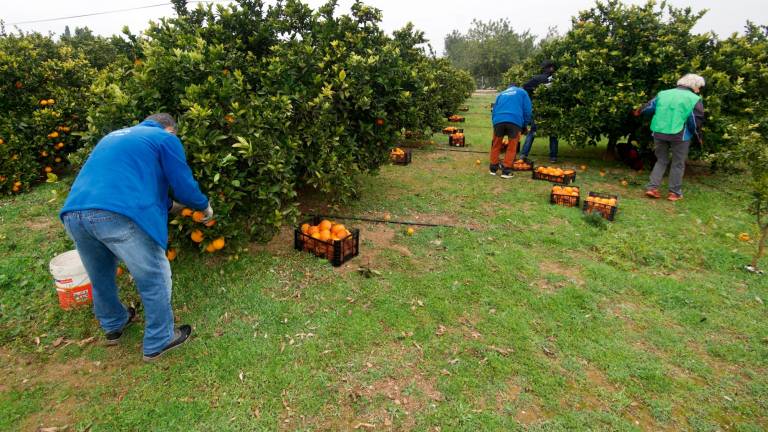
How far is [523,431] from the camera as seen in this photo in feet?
9.13

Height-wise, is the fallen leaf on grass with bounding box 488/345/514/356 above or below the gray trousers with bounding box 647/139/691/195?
below

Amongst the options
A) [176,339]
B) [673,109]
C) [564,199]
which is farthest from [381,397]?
[673,109]

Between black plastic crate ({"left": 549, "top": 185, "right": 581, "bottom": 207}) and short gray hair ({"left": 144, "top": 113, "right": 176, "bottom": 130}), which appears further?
black plastic crate ({"left": 549, "top": 185, "right": 581, "bottom": 207})

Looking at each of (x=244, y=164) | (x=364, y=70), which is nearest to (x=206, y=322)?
(x=244, y=164)

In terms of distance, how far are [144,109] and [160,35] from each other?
1.49m

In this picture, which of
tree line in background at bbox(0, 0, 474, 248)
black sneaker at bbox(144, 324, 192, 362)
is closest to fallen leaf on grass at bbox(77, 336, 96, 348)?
black sneaker at bbox(144, 324, 192, 362)

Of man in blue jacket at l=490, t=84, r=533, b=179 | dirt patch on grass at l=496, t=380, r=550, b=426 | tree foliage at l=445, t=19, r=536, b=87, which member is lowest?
dirt patch on grass at l=496, t=380, r=550, b=426

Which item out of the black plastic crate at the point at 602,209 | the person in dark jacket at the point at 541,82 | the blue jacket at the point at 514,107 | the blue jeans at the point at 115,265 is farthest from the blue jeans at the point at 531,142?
the blue jeans at the point at 115,265

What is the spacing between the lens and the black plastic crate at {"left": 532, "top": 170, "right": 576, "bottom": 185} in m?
8.37

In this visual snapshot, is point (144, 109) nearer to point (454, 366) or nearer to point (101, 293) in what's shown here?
point (101, 293)

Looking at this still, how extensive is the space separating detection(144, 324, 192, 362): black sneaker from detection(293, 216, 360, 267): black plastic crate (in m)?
1.76

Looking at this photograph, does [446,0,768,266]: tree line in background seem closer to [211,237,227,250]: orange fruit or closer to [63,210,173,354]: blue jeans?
[211,237,227,250]: orange fruit

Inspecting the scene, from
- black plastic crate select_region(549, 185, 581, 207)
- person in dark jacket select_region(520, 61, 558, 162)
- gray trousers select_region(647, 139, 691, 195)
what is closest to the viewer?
black plastic crate select_region(549, 185, 581, 207)

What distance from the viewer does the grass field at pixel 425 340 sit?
9.64 ft
